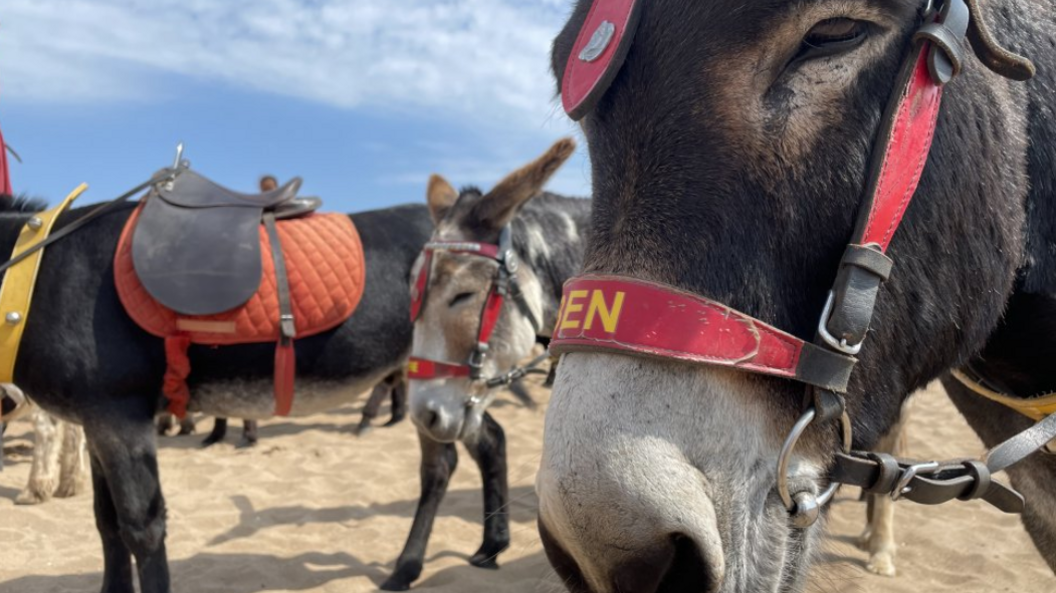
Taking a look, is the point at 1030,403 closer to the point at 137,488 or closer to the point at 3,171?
the point at 137,488

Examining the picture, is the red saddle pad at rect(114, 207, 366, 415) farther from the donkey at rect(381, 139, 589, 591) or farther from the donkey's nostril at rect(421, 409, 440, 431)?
the donkey's nostril at rect(421, 409, 440, 431)

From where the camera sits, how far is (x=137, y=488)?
3.27m

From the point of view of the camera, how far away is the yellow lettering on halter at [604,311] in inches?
42.6

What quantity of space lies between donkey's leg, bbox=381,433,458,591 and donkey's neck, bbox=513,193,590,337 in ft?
3.31

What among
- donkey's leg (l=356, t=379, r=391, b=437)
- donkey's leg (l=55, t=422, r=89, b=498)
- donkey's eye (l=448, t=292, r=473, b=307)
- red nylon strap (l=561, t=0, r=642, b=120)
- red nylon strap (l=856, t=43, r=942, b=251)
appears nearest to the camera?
red nylon strap (l=856, t=43, r=942, b=251)

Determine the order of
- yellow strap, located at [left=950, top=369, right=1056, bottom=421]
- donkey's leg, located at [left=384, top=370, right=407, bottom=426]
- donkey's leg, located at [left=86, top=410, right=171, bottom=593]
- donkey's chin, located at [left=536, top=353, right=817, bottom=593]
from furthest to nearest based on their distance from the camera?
1. donkey's leg, located at [left=384, top=370, right=407, bottom=426]
2. donkey's leg, located at [left=86, top=410, right=171, bottom=593]
3. yellow strap, located at [left=950, top=369, right=1056, bottom=421]
4. donkey's chin, located at [left=536, top=353, right=817, bottom=593]

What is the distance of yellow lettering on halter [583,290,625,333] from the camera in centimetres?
108

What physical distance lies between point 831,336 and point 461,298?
3128mm

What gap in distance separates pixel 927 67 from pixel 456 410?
3151 mm

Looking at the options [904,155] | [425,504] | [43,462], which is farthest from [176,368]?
[904,155]

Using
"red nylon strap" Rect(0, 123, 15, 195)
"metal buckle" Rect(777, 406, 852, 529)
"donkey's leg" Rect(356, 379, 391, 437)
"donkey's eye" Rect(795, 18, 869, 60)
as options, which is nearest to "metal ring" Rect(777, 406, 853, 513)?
"metal buckle" Rect(777, 406, 852, 529)

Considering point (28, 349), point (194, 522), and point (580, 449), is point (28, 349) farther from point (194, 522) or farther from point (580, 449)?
point (580, 449)

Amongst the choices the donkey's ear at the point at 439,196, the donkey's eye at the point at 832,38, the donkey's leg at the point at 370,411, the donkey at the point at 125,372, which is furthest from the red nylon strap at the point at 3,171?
the donkey's eye at the point at 832,38

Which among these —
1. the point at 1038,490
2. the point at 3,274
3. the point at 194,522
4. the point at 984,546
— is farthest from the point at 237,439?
the point at 1038,490
